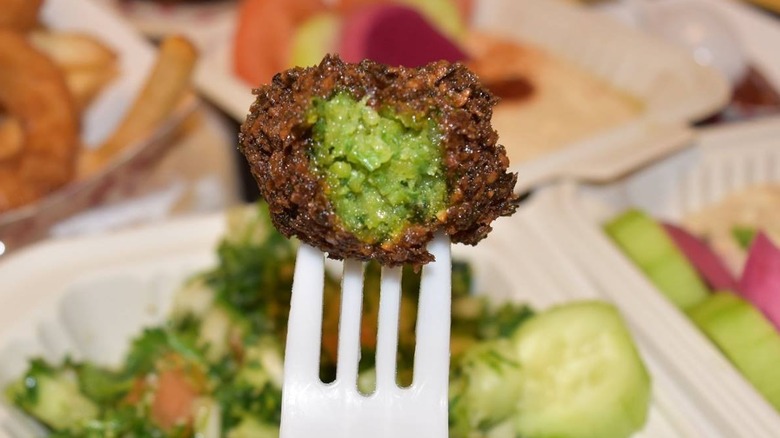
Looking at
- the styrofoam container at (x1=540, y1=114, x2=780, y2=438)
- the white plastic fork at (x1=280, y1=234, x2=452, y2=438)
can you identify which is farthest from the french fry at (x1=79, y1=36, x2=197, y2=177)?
the white plastic fork at (x1=280, y1=234, x2=452, y2=438)

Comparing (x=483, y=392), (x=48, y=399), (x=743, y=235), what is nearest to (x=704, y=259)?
(x=743, y=235)

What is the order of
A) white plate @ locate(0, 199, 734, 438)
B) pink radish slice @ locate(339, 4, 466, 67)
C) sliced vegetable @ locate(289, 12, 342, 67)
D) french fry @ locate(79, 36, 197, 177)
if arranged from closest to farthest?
white plate @ locate(0, 199, 734, 438) < french fry @ locate(79, 36, 197, 177) < pink radish slice @ locate(339, 4, 466, 67) < sliced vegetable @ locate(289, 12, 342, 67)

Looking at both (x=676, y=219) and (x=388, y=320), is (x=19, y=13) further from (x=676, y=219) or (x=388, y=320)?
(x=676, y=219)

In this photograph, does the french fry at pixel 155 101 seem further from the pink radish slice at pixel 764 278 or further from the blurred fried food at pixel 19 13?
the pink radish slice at pixel 764 278

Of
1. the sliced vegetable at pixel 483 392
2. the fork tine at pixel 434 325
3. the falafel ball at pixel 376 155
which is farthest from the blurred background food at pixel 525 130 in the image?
the falafel ball at pixel 376 155

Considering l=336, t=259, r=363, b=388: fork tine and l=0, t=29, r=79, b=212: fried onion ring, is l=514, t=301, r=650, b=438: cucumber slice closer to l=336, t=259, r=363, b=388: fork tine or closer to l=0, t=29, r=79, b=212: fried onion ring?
l=336, t=259, r=363, b=388: fork tine


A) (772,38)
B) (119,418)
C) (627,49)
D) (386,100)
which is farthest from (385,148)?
(772,38)
